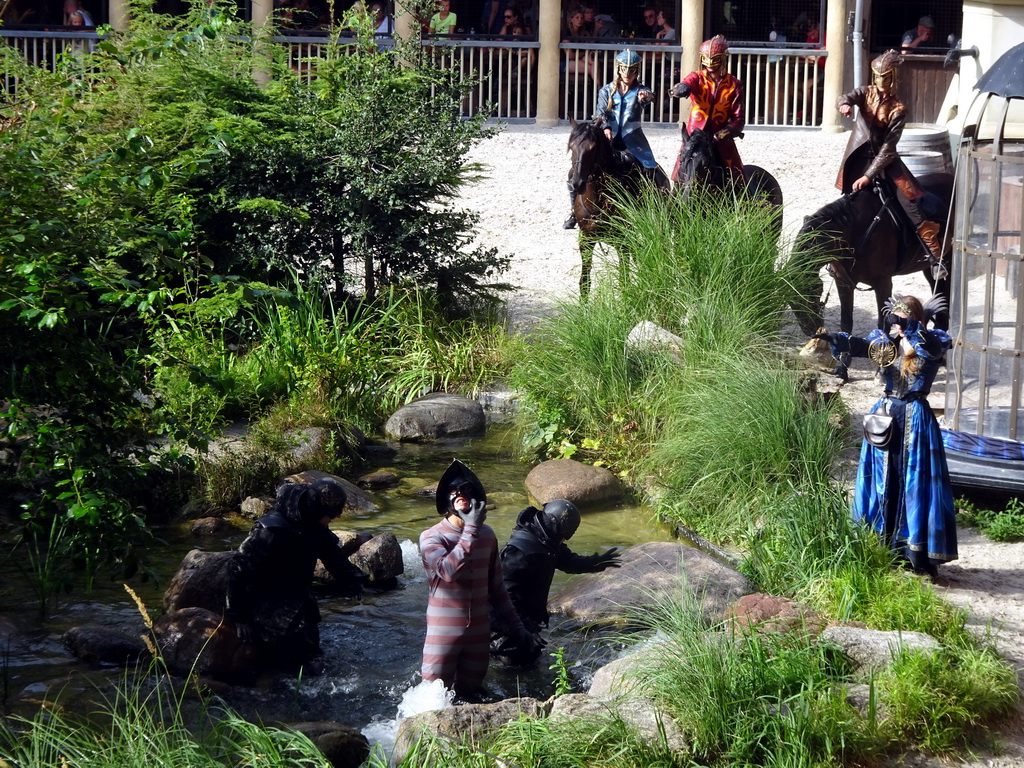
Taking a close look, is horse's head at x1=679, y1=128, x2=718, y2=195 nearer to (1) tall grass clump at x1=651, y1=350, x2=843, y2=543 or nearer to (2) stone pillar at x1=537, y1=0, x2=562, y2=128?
(1) tall grass clump at x1=651, y1=350, x2=843, y2=543

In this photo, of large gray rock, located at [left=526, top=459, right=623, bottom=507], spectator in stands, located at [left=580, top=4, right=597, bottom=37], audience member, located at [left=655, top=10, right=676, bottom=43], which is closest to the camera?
large gray rock, located at [left=526, top=459, right=623, bottom=507]

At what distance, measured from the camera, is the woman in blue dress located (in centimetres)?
622

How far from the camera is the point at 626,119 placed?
11336 millimetres

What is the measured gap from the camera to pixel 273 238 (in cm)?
1046

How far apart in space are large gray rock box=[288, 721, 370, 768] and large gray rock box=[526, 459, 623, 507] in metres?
3.17

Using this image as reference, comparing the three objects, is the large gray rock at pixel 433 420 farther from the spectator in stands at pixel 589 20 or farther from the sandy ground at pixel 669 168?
the spectator in stands at pixel 589 20

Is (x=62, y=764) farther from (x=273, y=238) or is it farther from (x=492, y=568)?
(x=273, y=238)

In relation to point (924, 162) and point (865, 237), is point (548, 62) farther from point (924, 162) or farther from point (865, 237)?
point (865, 237)

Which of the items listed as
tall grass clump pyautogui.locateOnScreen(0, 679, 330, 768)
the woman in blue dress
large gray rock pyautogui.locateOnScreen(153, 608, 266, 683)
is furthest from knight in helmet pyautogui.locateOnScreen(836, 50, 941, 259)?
tall grass clump pyautogui.locateOnScreen(0, 679, 330, 768)

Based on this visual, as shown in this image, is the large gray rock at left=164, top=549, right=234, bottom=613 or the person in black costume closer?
the person in black costume

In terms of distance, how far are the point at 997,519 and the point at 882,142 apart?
14.2ft

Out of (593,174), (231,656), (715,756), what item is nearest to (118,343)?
(231,656)

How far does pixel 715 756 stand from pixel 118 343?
283 cm

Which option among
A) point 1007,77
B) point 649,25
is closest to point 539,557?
point 1007,77
